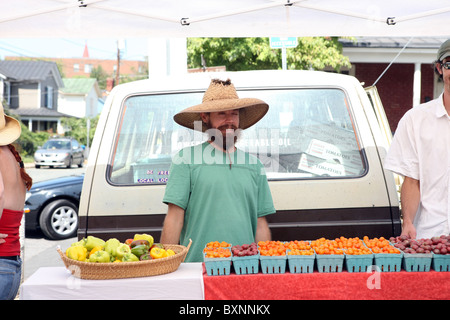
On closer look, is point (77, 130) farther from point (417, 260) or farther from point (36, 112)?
point (417, 260)

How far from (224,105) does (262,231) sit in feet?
2.81

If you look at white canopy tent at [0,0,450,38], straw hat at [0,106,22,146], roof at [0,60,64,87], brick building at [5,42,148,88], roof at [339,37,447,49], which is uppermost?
brick building at [5,42,148,88]

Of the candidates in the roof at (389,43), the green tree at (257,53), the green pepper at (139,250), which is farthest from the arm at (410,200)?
the roof at (389,43)

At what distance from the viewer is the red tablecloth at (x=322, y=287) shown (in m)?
2.69

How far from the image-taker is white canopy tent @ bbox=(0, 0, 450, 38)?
3.92 meters

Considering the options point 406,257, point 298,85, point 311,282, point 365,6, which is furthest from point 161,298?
point 365,6

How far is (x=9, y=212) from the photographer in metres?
3.02

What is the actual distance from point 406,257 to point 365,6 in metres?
1.98

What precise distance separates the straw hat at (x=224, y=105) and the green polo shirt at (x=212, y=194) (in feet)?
0.79

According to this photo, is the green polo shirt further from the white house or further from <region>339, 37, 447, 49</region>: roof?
the white house

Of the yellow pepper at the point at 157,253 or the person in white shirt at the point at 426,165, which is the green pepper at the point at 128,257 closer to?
the yellow pepper at the point at 157,253

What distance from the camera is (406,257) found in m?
2.77

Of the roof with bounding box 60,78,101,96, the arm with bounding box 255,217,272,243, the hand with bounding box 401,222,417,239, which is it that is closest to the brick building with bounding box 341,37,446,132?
the hand with bounding box 401,222,417,239

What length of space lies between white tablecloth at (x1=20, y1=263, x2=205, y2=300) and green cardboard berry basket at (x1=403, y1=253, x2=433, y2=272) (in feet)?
3.30
